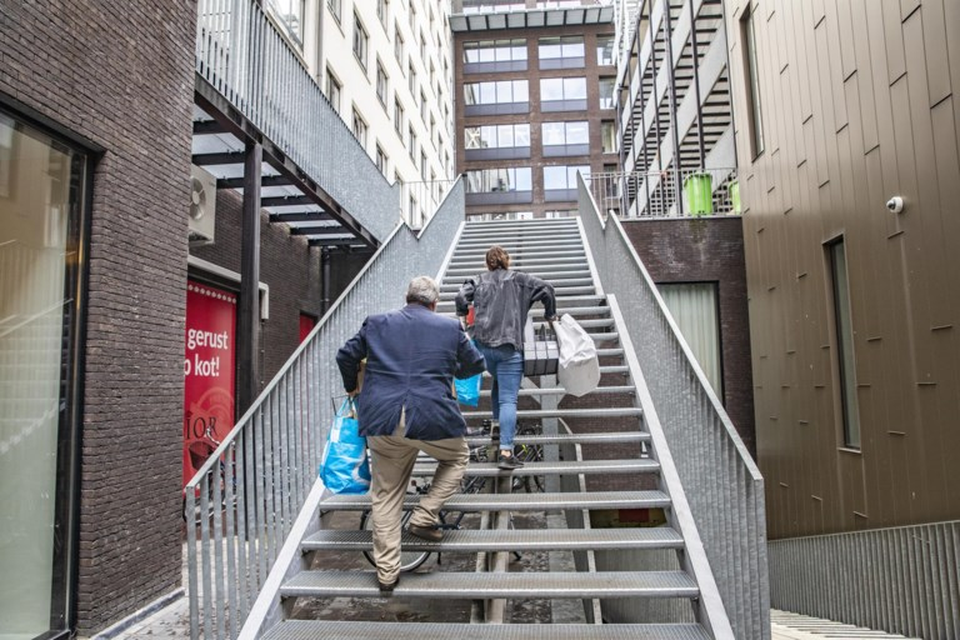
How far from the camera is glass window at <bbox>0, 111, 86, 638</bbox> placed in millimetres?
4234

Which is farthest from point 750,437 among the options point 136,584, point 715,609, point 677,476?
point 136,584

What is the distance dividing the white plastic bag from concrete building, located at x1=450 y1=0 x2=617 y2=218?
37.3 metres

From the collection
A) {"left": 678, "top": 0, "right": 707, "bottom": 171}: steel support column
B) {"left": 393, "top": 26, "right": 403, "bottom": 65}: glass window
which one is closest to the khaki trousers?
{"left": 678, "top": 0, "right": 707, "bottom": 171}: steel support column

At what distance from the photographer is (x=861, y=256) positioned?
24.5 feet

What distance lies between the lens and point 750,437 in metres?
12.1

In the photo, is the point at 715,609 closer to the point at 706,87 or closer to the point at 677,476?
the point at 677,476

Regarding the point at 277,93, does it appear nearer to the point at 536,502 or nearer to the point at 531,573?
the point at 536,502

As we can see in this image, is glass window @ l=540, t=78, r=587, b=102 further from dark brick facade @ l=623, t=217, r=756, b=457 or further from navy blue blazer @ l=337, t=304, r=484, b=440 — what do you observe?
navy blue blazer @ l=337, t=304, r=484, b=440

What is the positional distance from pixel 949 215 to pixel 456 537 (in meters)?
4.97

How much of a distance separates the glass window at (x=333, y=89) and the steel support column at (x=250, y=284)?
6.84 meters

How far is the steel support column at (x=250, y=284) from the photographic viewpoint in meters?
7.38

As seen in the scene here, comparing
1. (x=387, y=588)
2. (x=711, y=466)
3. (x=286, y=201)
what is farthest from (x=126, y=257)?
(x=286, y=201)

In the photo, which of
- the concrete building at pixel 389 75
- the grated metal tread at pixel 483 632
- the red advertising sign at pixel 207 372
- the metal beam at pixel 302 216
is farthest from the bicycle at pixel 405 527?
the concrete building at pixel 389 75

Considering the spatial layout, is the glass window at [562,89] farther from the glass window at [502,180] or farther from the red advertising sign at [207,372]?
the red advertising sign at [207,372]
